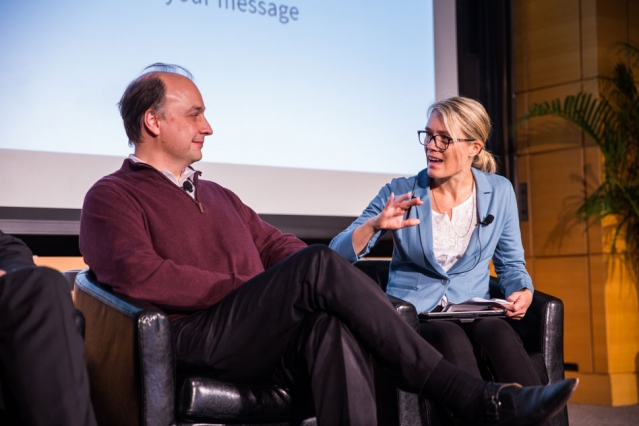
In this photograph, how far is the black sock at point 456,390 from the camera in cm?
198

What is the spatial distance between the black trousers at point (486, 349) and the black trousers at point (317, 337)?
0.34 metres

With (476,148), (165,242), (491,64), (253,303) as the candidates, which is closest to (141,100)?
(165,242)

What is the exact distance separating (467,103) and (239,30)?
1.26 metres

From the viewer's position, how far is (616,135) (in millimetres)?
4191

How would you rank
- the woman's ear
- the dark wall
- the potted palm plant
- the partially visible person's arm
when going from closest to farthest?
1. the partially visible person's arm
2. the woman's ear
3. the potted palm plant
4. the dark wall

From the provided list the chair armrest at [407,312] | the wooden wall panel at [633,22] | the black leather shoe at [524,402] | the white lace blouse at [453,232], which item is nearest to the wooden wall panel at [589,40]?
→ the wooden wall panel at [633,22]

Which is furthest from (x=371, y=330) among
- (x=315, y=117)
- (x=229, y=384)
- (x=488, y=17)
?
(x=488, y=17)

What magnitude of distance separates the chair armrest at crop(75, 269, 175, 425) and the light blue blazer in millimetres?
792

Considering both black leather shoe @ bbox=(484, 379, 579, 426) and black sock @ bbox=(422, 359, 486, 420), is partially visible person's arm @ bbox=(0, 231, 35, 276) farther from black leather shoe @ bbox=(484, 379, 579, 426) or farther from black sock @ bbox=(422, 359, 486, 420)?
black leather shoe @ bbox=(484, 379, 579, 426)

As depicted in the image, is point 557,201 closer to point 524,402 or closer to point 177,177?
point 177,177

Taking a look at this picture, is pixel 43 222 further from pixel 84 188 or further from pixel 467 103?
pixel 467 103

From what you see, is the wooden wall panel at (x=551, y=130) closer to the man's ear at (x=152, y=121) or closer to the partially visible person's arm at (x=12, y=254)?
the man's ear at (x=152, y=121)

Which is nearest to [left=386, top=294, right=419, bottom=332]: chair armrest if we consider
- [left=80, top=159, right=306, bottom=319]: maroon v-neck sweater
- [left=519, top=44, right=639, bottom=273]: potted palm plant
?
[left=80, top=159, right=306, bottom=319]: maroon v-neck sweater

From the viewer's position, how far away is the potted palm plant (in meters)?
4.12
